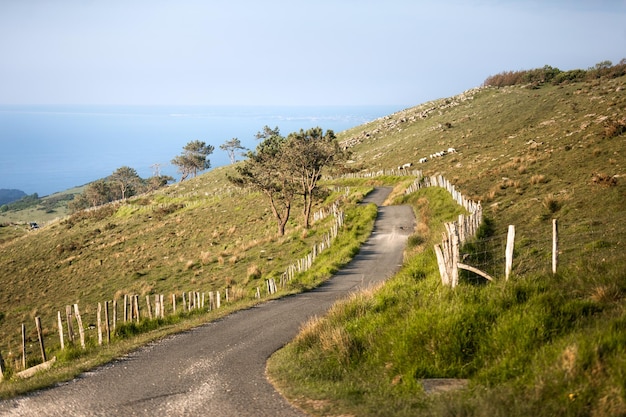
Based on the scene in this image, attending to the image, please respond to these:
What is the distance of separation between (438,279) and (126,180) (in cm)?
14363

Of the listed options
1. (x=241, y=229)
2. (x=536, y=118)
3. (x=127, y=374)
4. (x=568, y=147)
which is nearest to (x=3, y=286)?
(x=241, y=229)

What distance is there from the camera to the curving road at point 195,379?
34.0ft

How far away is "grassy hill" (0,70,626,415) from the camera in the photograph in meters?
9.11

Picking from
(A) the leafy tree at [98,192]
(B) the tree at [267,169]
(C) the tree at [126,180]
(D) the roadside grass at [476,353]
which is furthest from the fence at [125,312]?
(A) the leafy tree at [98,192]

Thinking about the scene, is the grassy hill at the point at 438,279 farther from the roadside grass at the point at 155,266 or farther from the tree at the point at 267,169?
the tree at the point at 267,169

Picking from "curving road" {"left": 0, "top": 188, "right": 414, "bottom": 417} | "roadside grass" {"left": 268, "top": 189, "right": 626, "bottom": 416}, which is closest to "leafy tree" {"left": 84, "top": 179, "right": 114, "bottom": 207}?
"curving road" {"left": 0, "top": 188, "right": 414, "bottom": 417}

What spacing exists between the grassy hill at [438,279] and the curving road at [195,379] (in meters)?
0.83

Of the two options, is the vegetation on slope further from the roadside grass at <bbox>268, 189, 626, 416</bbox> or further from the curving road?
the curving road

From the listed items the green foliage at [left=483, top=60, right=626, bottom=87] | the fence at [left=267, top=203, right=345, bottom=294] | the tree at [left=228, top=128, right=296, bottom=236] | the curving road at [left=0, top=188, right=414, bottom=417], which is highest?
the green foliage at [left=483, top=60, right=626, bottom=87]

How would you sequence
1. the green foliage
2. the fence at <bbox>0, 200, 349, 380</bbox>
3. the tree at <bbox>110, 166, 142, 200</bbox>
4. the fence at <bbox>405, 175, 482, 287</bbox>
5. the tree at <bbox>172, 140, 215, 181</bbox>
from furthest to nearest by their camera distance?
the tree at <bbox>172, 140, 215, 181</bbox> < the tree at <bbox>110, 166, 142, 200</bbox> < the green foliage < the fence at <bbox>0, 200, 349, 380</bbox> < the fence at <bbox>405, 175, 482, 287</bbox>

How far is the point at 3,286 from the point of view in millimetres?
49781

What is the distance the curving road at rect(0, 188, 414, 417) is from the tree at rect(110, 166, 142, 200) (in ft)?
430

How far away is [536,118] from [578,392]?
71.2 m

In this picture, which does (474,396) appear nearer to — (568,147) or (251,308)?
(251,308)
